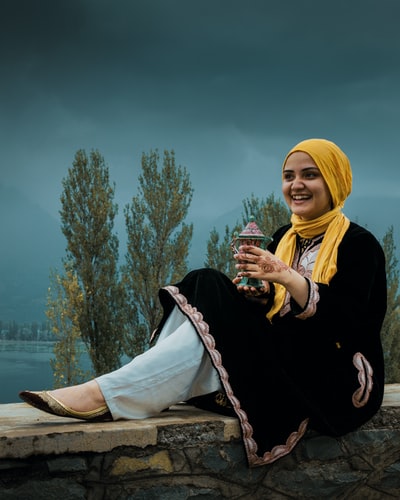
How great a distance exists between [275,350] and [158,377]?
1.49 feet

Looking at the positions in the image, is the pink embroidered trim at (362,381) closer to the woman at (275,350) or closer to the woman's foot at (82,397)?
the woman at (275,350)

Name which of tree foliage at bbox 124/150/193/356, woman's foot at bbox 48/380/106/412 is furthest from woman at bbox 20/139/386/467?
tree foliage at bbox 124/150/193/356

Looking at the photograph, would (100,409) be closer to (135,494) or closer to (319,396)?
(135,494)

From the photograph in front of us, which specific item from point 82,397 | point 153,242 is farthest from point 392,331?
point 82,397

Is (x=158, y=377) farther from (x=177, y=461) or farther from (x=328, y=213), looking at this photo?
(x=328, y=213)

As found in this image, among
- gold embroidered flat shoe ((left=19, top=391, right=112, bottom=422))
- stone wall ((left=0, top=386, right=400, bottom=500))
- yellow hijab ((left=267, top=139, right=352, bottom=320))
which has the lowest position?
stone wall ((left=0, top=386, right=400, bottom=500))

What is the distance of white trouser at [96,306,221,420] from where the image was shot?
2.22m

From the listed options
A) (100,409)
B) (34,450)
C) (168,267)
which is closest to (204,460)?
(100,409)

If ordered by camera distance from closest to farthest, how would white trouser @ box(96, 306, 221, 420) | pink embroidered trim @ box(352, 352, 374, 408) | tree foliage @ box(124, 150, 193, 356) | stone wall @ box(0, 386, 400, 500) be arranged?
stone wall @ box(0, 386, 400, 500), white trouser @ box(96, 306, 221, 420), pink embroidered trim @ box(352, 352, 374, 408), tree foliage @ box(124, 150, 193, 356)

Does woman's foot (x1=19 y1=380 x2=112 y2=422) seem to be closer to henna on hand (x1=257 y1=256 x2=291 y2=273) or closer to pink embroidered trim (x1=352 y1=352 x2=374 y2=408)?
henna on hand (x1=257 y1=256 x2=291 y2=273)

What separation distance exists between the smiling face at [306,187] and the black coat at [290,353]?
203 mm

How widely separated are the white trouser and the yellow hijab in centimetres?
45

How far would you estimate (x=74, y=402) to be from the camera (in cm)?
216

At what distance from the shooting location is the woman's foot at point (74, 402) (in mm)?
2111
